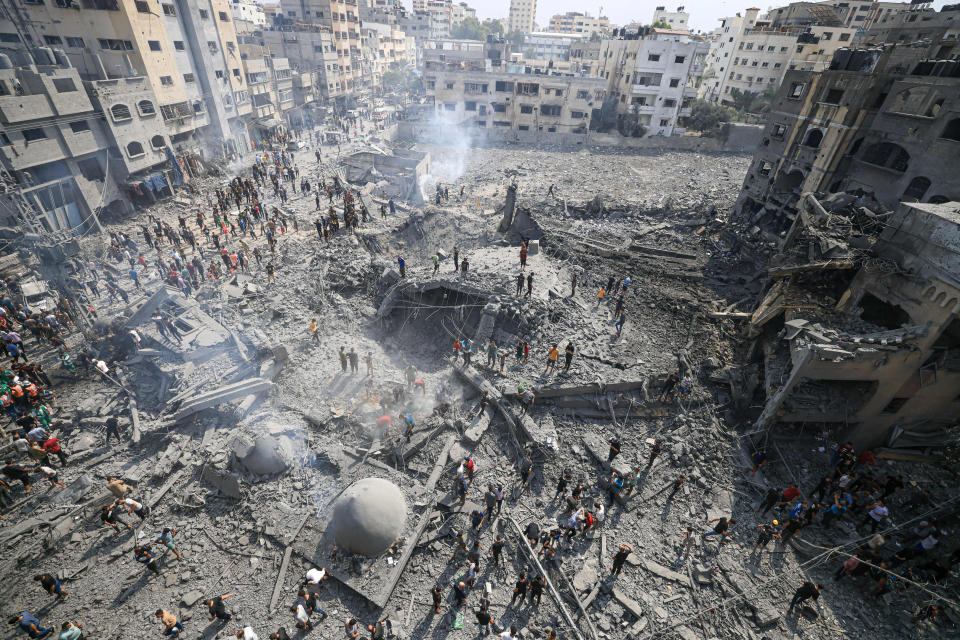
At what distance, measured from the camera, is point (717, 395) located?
16.7 metres

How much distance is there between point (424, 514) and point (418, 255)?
59.5ft

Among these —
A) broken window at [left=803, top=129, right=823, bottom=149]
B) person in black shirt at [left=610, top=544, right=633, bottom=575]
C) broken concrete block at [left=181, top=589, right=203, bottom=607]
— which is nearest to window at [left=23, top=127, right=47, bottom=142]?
broken concrete block at [left=181, top=589, right=203, bottom=607]

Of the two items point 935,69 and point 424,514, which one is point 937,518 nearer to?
point 424,514

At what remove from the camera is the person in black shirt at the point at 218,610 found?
985cm

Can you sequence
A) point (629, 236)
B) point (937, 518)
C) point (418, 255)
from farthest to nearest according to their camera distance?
point (629, 236)
point (418, 255)
point (937, 518)

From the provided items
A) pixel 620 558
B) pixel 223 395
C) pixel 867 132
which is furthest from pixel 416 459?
pixel 867 132

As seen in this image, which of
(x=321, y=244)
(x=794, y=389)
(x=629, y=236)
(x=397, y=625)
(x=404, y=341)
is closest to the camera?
(x=397, y=625)

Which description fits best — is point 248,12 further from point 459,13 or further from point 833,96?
point 833,96

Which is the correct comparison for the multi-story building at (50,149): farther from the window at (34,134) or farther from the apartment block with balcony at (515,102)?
the apartment block with balcony at (515,102)

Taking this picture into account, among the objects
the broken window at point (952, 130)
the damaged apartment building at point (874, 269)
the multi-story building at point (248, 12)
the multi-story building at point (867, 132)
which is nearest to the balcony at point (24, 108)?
the damaged apartment building at point (874, 269)

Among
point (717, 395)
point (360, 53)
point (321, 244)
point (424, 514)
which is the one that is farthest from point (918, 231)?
point (360, 53)

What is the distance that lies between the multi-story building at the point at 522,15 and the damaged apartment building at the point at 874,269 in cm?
12410

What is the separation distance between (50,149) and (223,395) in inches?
846

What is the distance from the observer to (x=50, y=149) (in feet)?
76.8
